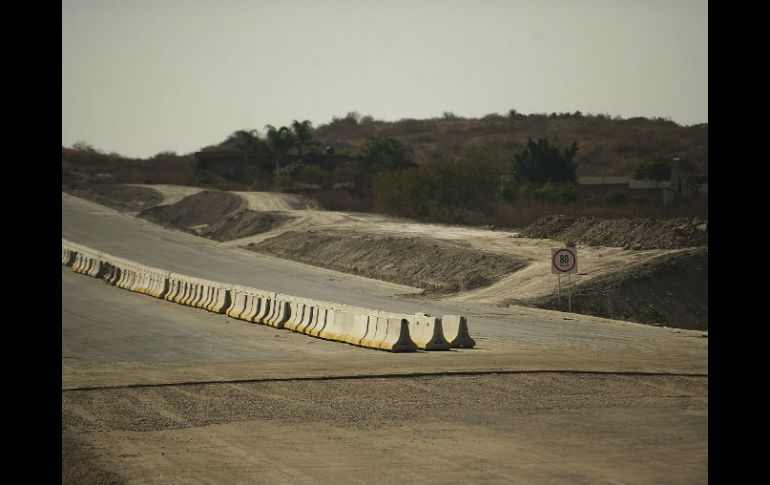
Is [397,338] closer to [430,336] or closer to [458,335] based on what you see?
[430,336]

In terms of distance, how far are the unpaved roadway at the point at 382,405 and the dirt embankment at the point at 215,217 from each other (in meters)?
35.0

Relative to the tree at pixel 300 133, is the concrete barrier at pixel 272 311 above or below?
below

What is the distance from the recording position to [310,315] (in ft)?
88.2

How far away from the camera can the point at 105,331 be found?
93.9 feet

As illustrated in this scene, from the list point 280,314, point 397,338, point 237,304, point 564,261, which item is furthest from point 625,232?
point 397,338

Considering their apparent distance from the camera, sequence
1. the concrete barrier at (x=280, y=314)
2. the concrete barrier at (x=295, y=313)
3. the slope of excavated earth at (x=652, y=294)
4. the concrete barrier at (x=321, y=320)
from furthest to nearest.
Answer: the slope of excavated earth at (x=652, y=294), the concrete barrier at (x=280, y=314), the concrete barrier at (x=295, y=313), the concrete barrier at (x=321, y=320)

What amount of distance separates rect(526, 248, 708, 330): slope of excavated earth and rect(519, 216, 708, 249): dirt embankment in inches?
164

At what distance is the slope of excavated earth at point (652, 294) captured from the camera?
32.8 m

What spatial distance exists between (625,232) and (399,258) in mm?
10371

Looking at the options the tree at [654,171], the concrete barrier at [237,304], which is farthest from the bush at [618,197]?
the concrete barrier at [237,304]

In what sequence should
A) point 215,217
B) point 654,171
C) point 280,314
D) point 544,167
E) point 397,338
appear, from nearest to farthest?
1. point 397,338
2. point 280,314
3. point 215,217
4. point 654,171
5. point 544,167

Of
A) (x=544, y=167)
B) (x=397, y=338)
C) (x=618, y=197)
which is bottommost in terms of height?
(x=397, y=338)

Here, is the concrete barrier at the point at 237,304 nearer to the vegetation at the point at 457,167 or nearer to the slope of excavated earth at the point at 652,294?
the slope of excavated earth at the point at 652,294
